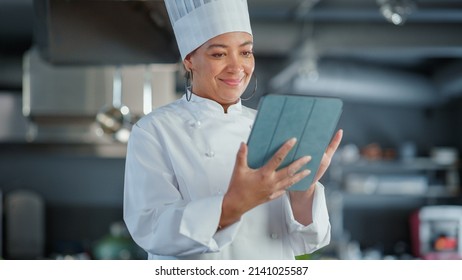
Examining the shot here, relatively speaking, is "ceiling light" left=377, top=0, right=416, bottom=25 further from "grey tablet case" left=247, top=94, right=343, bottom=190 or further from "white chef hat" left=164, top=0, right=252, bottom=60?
"grey tablet case" left=247, top=94, right=343, bottom=190

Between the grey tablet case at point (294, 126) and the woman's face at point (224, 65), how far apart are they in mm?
125

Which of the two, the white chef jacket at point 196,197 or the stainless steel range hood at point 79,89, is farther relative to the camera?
the stainless steel range hood at point 79,89

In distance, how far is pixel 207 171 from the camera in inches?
37.8

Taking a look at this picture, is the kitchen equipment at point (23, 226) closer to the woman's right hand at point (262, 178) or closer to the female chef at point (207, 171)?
the female chef at point (207, 171)

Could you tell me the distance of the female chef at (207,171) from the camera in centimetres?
90

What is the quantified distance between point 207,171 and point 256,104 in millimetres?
4279

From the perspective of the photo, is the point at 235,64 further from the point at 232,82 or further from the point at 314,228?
the point at 314,228

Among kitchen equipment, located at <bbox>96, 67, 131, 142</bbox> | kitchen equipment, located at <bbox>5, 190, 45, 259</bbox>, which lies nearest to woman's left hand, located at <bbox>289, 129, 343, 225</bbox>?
kitchen equipment, located at <bbox>96, 67, 131, 142</bbox>

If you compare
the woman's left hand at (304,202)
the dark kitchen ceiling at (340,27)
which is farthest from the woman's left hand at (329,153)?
the dark kitchen ceiling at (340,27)

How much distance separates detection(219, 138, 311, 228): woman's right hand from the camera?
0.84 m

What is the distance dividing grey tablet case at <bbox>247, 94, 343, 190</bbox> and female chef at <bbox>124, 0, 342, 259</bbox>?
0.03 m
